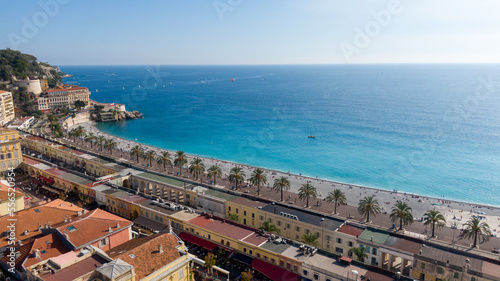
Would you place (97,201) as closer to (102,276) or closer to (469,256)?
(102,276)

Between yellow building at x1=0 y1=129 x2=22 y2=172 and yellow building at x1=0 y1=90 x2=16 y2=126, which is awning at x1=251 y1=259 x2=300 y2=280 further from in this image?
yellow building at x1=0 y1=90 x2=16 y2=126

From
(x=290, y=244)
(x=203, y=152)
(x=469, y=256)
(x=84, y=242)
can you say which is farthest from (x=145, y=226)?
(x=203, y=152)

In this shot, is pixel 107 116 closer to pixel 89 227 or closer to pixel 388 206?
pixel 388 206

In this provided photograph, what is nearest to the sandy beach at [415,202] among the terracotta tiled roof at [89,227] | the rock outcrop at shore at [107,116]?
the terracotta tiled roof at [89,227]

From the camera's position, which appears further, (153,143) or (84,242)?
(153,143)

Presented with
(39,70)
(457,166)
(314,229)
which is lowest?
(457,166)

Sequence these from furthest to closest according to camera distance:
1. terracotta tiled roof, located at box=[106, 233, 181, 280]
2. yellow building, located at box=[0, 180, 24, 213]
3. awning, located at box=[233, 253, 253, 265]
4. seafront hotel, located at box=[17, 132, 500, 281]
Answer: yellow building, located at box=[0, 180, 24, 213] → awning, located at box=[233, 253, 253, 265] → seafront hotel, located at box=[17, 132, 500, 281] → terracotta tiled roof, located at box=[106, 233, 181, 280]

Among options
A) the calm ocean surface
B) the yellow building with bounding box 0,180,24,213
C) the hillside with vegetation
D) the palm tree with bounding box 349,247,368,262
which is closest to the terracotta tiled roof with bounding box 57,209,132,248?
the yellow building with bounding box 0,180,24,213

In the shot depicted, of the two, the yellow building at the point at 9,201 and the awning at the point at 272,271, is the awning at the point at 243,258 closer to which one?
the awning at the point at 272,271
